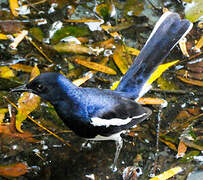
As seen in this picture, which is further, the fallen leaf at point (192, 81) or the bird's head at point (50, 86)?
the fallen leaf at point (192, 81)

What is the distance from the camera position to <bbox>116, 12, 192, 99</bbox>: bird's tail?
4629 millimetres

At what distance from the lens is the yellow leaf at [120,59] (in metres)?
5.43

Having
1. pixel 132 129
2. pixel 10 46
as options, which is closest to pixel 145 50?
pixel 132 129

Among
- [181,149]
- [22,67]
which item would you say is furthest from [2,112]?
[181,149]

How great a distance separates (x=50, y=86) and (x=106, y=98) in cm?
57

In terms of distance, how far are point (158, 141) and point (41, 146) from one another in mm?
1269

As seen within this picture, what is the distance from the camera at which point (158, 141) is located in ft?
15.4

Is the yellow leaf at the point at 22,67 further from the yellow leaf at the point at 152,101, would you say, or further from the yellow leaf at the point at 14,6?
the yellow leaf at the point at 152,101

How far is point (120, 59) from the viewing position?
5.55 meters

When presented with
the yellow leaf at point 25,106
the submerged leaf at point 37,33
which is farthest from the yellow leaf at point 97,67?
the yellow leaf at point 25,106

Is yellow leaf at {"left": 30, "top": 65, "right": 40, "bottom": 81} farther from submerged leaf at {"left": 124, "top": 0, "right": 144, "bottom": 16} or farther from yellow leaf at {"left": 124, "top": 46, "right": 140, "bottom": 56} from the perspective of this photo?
submerged leaf at {"left": 124, "top": 0, "right": 144, "bottom": 16}

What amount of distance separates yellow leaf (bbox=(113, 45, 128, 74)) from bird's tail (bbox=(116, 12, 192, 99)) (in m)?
0.73

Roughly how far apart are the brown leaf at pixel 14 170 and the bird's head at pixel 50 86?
785 millimetres

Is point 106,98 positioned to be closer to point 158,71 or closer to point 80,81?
point 80,81
